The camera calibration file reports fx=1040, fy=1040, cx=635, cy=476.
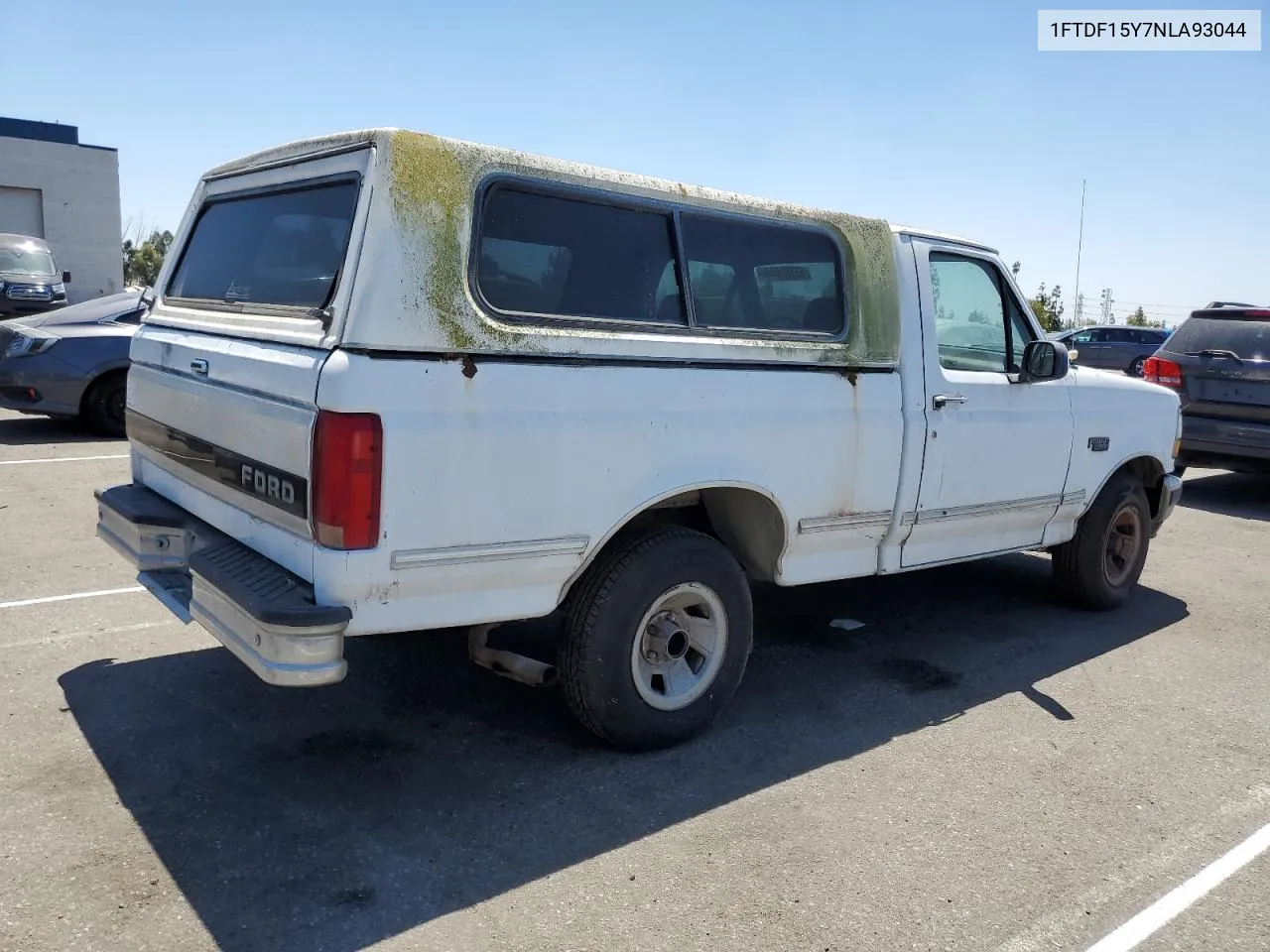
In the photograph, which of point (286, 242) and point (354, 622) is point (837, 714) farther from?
point (286, 242)

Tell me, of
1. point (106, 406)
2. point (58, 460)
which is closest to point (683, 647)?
point (58, 460)

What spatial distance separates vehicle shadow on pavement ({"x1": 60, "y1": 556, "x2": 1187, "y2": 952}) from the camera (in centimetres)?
308

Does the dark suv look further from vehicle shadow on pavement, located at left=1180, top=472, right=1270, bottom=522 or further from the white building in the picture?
the white building

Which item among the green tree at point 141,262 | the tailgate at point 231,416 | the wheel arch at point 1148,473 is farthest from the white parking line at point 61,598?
the green tree at point 141,262

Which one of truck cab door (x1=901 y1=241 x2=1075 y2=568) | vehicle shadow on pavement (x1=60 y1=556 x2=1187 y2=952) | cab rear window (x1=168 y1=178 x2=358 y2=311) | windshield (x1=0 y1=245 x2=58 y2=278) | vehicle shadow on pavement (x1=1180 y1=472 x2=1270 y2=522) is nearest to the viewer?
vehicle shadow on pavement (x1=60 y1=556 x2=1187 y2=952)

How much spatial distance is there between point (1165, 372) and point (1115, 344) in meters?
15.3

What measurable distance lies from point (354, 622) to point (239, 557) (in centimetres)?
63

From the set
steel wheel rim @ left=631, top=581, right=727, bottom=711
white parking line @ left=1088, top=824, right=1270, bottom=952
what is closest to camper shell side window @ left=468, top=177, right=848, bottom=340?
steel wheel rim @ left=631, top=581, right=727, bottom=711

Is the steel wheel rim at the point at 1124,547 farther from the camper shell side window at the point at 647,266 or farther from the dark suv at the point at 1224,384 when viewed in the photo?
the dark suv at the point at 1224,384

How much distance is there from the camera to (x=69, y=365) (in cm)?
992

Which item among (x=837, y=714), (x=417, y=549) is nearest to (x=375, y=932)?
(x=417, y=549)

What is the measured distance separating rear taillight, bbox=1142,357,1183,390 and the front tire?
7747 mm

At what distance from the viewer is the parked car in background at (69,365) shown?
980cm

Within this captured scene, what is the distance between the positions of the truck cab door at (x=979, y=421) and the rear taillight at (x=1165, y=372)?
537 centimetres
